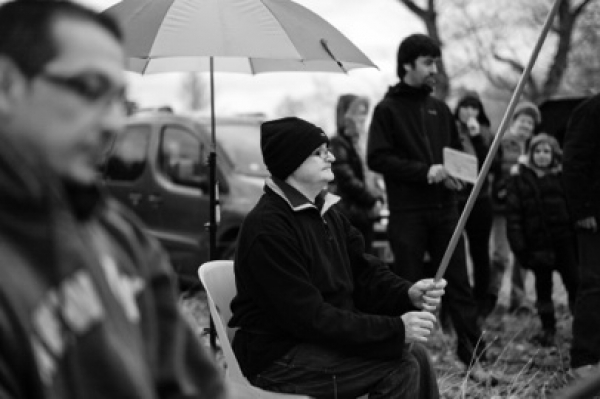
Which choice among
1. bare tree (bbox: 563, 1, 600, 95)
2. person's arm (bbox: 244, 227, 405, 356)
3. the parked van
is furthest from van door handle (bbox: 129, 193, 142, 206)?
bare tree (bbox: 563, 1, 600, 95)

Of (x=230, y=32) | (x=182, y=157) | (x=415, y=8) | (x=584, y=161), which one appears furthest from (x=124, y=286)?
(x=415, y=8)

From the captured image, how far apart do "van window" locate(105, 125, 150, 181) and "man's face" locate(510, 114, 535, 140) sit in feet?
11.0

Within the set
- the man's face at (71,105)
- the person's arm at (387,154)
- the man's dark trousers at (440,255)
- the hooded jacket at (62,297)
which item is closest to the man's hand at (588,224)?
the man's dark trousers at (440,255)

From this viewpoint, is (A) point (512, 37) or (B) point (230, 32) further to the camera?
(A) point (512, 37)

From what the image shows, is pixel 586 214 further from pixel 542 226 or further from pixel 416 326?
pixel 416 326

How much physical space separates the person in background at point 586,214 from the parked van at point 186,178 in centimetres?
316

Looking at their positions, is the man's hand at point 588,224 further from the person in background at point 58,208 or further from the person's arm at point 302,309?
the person in background at point 58,208

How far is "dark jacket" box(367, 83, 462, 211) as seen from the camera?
213 inches

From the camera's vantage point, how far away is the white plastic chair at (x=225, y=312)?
327cm

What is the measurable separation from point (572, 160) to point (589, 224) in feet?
1.12

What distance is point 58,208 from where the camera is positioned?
1.27m

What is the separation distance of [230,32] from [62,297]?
321 centimetres

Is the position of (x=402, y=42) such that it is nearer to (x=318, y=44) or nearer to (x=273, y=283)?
(x=318, y=44)

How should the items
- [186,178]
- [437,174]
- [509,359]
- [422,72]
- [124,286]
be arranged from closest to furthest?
1. [124,286]
2. [437,174]
3. [422,72]
4. [509,359]
5. [186,178]
